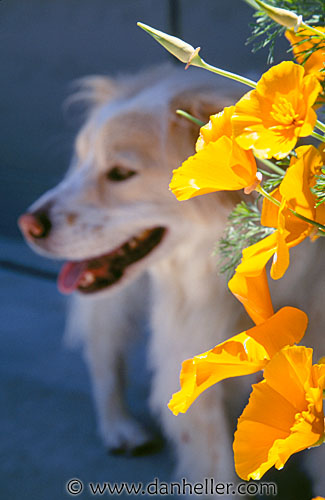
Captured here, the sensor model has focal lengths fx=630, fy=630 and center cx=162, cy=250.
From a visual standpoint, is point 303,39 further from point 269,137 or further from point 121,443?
point 121,443

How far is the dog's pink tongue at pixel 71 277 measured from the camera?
1.35 metres

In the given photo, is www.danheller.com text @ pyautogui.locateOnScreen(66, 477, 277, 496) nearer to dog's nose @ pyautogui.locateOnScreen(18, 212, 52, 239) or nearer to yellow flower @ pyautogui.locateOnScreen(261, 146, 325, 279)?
dog's nose @ pyautogui.locateOnScreen(18, 212, 52, 239)

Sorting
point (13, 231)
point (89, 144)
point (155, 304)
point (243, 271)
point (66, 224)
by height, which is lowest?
point (13, 231)

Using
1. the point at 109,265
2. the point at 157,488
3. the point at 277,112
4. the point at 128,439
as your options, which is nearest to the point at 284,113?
the point at 277,112

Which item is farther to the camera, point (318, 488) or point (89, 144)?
point (89, 144)

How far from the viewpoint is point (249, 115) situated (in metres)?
0.27

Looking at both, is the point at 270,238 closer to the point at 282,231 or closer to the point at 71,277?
the point at 282,231

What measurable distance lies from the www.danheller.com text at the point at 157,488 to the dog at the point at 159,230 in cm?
2

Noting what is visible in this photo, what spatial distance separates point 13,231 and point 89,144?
1824mm

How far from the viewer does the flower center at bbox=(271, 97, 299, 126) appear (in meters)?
0.26

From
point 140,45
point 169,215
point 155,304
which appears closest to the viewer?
point 169,215

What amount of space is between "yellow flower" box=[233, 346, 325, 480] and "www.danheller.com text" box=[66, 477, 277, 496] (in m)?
0.93

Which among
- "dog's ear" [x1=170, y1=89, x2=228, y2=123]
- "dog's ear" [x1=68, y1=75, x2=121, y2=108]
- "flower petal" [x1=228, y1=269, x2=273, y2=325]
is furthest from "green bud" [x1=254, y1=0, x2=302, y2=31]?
"dog's ear" [x1=68, y1=75, x2=121, y2=108]

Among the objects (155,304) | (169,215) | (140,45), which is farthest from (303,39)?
(140,45)
